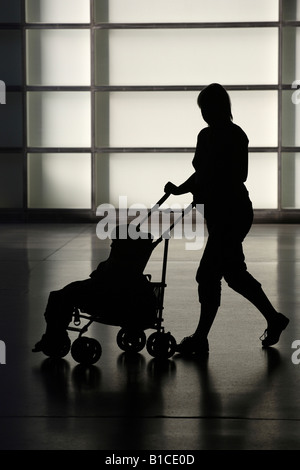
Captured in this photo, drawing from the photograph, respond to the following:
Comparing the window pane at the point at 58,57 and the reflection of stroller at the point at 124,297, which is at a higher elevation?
the window pane at the point at 58,57

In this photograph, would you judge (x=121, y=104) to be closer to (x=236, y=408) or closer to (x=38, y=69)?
(x=38, y=69)

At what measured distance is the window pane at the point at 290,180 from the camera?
19406 millimetres

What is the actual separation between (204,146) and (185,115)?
12717mm

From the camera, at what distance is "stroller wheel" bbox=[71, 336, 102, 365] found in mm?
6617

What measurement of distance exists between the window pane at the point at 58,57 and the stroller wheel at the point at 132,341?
42.9 feet

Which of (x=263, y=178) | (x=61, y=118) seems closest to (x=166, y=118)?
(x=61, y=118)

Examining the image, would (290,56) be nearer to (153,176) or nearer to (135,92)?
(135,92)

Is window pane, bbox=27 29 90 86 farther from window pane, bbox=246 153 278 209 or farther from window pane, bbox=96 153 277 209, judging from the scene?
window pane, bbox=246 153 278 209

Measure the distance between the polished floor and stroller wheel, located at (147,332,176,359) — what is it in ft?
0.19

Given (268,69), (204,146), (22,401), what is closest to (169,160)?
(268,69)

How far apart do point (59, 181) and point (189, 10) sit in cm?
421

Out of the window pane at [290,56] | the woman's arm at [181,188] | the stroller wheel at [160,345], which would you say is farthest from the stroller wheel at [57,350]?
the window pane at [290,56]

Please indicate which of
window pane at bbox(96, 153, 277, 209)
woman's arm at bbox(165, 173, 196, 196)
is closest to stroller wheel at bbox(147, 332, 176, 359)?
woman's arm at bbox(165, 173, 196, 196)

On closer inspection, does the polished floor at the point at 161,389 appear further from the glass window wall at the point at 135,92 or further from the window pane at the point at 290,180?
the glass window wall at the point at 135,92
